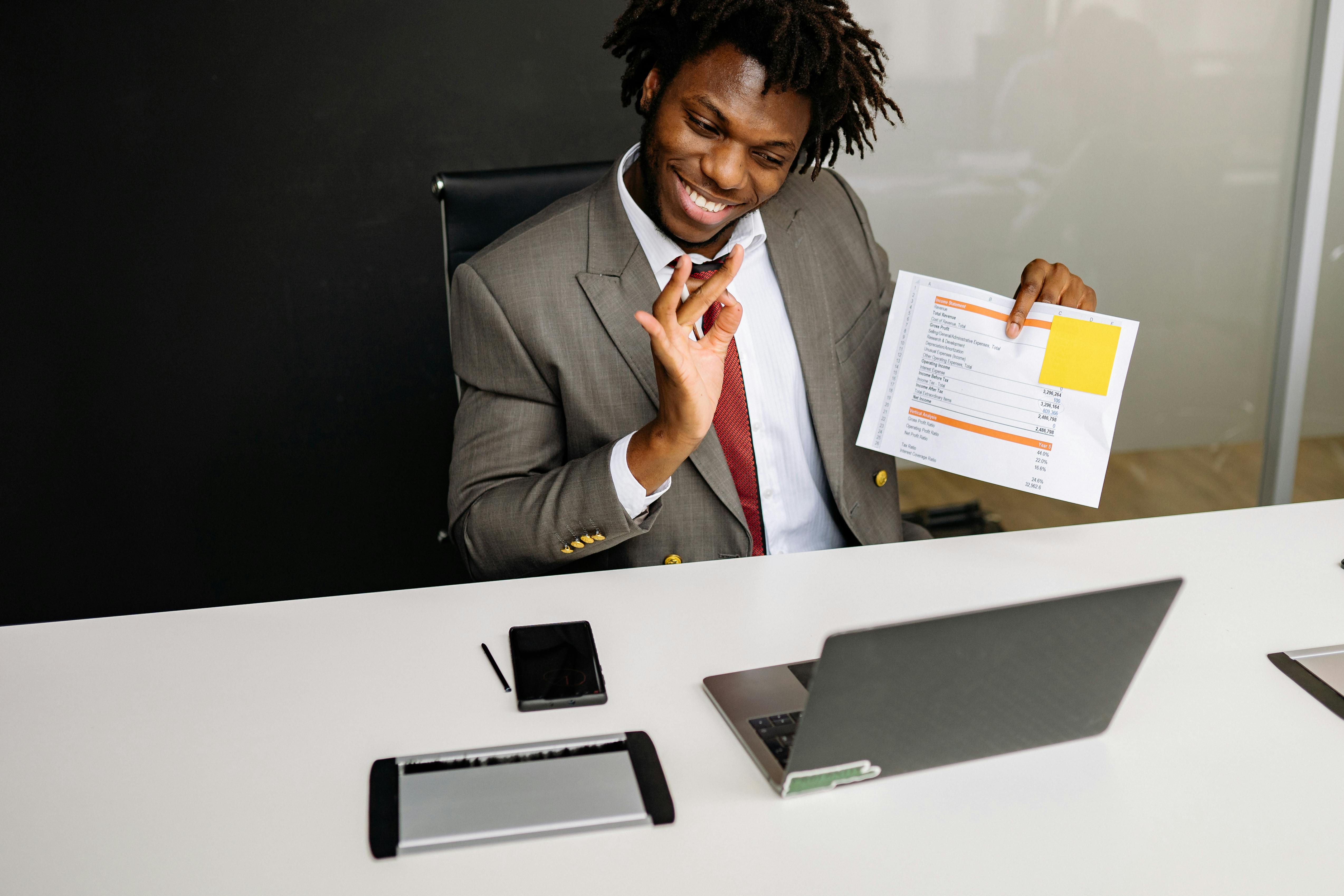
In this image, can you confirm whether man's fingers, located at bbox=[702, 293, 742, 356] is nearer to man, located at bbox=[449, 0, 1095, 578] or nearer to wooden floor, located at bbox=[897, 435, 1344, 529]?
man, located at bbox=[449, 0, 1095, 578]

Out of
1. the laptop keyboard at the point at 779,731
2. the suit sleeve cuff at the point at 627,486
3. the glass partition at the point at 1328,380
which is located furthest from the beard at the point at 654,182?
the glass partition at the point at 1328,380

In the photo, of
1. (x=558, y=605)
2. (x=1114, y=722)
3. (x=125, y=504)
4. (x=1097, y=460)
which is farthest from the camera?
(x=125, y=504)

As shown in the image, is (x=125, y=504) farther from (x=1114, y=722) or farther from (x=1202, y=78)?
(x=1202, y=78)

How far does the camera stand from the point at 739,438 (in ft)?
4.66

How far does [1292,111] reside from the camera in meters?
2.56

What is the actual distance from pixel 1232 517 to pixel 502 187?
1.13m

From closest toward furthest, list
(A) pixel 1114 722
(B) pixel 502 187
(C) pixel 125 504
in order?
(A) pixel 1114 722, (B) pixel 502 187, (C) pixel 125 504

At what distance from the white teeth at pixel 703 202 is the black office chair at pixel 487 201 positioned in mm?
276

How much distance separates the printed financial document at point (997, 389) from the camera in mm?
1248

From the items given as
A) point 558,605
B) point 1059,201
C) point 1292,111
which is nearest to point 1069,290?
point 558,605

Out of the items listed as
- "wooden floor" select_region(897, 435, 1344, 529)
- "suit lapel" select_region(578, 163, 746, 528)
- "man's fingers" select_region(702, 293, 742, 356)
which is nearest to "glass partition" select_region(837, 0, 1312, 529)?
"wooden floor" select_region(897, 435, 1344, 529)

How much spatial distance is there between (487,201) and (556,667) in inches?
34.5

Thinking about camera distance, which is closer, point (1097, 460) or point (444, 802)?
point (444, 802)

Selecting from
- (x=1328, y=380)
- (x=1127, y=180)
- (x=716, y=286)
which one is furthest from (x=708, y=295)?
(x=1328, y=380)
